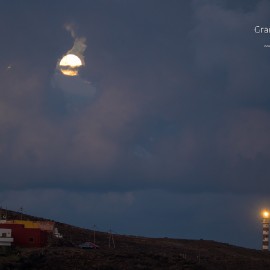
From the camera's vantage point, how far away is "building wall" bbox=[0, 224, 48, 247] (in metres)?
98.5

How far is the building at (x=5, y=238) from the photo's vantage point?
94.9 metres

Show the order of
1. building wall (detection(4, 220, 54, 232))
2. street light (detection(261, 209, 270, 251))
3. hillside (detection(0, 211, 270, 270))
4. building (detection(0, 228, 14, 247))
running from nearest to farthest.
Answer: hillside (detection(0, 211, 270, 270))
building (detection(0, 228, 14, 247))
building wall (detection(4, 220, 54, 232))
street light (detection(261, 209, 270, 251))

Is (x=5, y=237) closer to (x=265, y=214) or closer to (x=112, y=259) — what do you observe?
(x=112, y=259)

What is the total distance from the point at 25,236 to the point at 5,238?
4.45 metres

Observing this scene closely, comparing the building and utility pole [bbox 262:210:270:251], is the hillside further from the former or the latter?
utility pole [bbox 262:210:270:251]

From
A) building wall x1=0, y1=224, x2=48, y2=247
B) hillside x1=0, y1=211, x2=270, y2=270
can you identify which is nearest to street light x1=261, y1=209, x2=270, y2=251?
hillside x1=0, y1=211, x2=270, y2=270

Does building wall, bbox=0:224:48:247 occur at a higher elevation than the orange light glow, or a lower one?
lower

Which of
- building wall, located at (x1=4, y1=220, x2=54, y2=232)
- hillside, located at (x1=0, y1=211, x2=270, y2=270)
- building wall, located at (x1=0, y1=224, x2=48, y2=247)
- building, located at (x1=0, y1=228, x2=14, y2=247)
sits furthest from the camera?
building wall, located at (x1=4, y1=220, x2=54, y2=232)

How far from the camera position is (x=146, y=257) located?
9844 centimetres

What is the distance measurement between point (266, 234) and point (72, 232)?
39307mm

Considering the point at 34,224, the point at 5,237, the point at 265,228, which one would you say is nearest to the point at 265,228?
the point at 265,228

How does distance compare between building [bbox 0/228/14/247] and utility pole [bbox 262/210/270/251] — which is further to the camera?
utility pole [bbox 262/210/270/251]

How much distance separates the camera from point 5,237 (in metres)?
95.4

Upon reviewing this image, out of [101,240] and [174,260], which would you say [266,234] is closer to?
[101,240]
